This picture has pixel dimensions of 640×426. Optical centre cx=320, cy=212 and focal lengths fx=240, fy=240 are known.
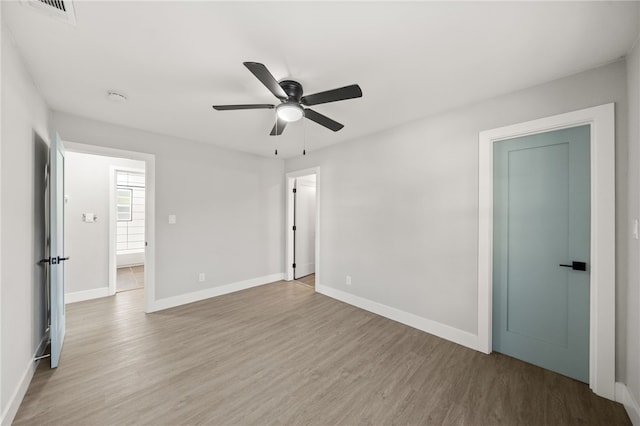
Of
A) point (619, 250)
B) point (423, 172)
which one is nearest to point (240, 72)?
point (423, 172)

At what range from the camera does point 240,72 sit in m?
1.91

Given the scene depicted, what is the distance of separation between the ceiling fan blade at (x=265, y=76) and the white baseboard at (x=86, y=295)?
4326mm

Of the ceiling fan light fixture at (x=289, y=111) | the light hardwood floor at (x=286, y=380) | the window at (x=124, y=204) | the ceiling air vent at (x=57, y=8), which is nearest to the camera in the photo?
the ceiling air vent at (x=57, y=8)

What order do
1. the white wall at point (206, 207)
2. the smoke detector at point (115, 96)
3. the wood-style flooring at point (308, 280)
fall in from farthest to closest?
1. the wood-style flooring at point (308, 280)
2. the white wall at point (206, 207)
3. the smoke detector at point (115, 96)

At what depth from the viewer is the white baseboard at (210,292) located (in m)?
3.39

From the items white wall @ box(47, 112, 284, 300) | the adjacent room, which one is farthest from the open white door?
white wall @ box(47, 112, 284, 300)

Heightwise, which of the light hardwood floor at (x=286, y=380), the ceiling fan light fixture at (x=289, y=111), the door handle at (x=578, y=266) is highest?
the ceiling fan light fixture at (x=289, y=111)

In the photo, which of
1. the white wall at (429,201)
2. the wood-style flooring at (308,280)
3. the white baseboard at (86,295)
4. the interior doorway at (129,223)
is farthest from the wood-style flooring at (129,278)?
the white wall at (429,201)

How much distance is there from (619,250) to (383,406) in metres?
2.05

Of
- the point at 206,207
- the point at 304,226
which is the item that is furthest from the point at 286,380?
the point at 304,226

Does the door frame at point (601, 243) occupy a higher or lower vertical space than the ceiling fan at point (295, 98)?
lower

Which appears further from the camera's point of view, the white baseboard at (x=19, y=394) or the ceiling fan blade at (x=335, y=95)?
the ceiling fan blade at (x=335, y=95)

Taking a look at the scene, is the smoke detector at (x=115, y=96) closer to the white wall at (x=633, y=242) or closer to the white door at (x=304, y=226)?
the white door at (x=304, y=226)

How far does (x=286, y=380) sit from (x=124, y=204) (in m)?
6.72
